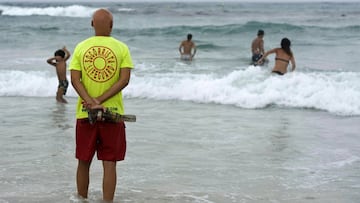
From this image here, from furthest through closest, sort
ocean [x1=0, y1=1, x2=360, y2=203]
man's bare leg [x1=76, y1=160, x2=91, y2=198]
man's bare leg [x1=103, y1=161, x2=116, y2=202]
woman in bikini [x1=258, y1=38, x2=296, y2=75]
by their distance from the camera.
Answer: woman in bikini [x1=258, y1=38, x2=296, y2=75] < ocean [x1=0, y1=1, x2=360, y2=203] < man's bare leg [x1=76, y1=160, x2=91, y2=198] < man's bare leg [x1=103, y1=161, x2=116, y2=202]

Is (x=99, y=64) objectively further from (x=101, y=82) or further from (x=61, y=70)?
(x=61, y=70)

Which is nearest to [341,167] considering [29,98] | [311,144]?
[311,144]

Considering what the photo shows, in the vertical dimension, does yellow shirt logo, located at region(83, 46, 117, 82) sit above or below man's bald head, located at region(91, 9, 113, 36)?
below

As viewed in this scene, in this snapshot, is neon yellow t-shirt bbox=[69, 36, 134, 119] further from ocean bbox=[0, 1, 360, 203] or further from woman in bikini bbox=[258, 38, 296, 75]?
woman in bikini bbox=[258, 38, 296, 75]

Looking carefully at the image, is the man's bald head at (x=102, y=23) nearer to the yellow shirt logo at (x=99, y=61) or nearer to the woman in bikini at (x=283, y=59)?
the yellow shirt logo at (x=99, y=61)

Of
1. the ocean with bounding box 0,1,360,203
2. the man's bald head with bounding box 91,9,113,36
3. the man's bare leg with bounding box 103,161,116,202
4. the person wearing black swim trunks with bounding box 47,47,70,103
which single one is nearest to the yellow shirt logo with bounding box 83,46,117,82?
the man's bald head with bounding box 91,9,113,36

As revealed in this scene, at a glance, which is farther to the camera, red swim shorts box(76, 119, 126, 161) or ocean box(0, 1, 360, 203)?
ocean box(0, 1, 360, 203)

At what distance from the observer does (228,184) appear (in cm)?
557

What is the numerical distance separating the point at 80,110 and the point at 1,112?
5.79m

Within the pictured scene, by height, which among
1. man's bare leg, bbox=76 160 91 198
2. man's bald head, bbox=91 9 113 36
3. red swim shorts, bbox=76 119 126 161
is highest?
man's bald head, bbox=91 9 113 36

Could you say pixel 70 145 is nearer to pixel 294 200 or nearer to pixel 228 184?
pixel 228 184

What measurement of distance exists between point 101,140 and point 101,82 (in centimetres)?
42

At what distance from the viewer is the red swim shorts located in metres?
4.25

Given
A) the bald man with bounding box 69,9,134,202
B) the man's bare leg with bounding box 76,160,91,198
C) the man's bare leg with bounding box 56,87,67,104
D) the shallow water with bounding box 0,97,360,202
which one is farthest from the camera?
the man's bare leg with bounding box 56,87,67,104
